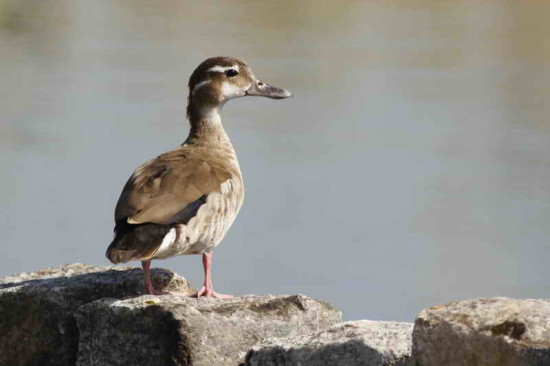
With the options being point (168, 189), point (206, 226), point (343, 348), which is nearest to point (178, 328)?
point (343, 348)

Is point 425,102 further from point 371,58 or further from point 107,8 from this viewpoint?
point 107,8

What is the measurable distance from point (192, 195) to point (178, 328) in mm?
1293

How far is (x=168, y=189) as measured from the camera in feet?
24.3

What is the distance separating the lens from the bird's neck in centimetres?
891

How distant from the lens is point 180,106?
17547 millimetres

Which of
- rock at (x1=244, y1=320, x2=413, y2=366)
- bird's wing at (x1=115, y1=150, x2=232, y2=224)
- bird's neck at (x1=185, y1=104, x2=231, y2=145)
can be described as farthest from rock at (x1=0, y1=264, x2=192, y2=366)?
bird's neck at (x1=185, y1=104, x2=231, y2=145)

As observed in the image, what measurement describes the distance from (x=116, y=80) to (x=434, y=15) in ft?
32.1

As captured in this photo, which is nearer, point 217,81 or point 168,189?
point 168,189

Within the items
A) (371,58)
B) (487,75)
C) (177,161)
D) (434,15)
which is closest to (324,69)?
(371,58)

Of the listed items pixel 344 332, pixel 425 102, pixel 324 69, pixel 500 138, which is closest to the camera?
pixel 344 332

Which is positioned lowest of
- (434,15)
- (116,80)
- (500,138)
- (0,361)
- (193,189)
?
(0,361)

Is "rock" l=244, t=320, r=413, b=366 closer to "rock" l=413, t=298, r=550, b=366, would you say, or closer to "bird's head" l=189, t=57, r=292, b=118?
"rock" l=413, t=298, r=550, b=366

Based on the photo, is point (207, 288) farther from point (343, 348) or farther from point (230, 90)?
point (230, 90)

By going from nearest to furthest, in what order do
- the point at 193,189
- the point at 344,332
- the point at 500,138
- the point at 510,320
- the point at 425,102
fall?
the point at 510,320 < the point at 344,332 < the point at 193,189 < the point at 500,138 < the point at 425,102
